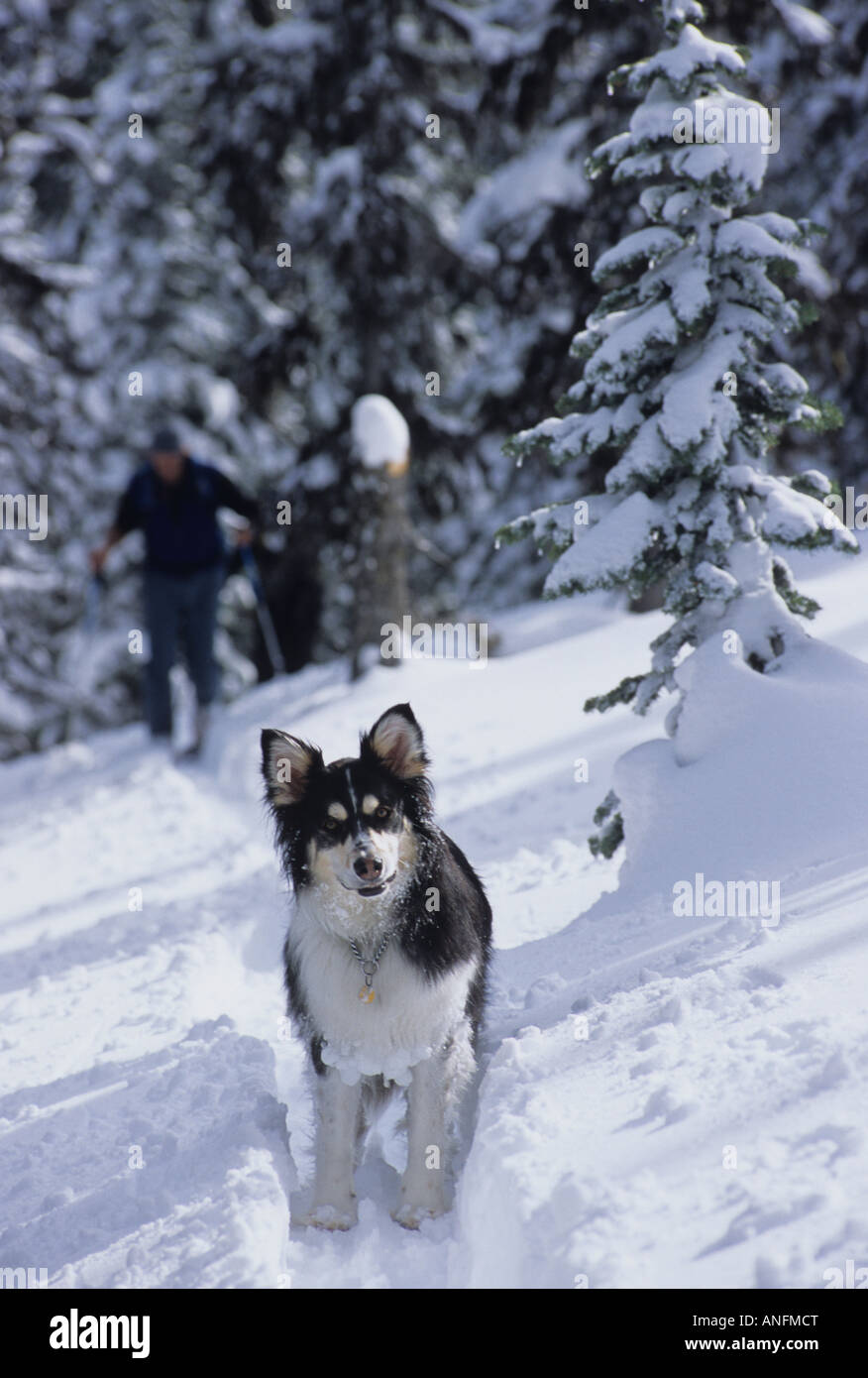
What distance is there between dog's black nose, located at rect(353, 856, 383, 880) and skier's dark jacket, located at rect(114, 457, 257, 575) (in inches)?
290

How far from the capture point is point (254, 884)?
7609 mm

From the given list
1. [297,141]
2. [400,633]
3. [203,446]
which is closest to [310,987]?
[400,633]

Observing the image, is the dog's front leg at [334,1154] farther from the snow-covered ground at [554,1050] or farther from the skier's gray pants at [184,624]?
the skier's gray pants at [184,624]

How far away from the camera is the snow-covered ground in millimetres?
3111

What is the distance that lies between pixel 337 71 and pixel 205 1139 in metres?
11.2

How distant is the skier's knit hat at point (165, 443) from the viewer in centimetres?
1049

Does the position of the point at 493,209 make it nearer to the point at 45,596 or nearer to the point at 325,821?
the point at 325,821

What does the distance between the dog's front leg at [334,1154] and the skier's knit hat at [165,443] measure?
768 cm

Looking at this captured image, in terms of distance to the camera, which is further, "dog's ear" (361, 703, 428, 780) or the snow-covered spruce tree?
the snow-covered spruce tree

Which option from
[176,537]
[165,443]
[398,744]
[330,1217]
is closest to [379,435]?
[165,443]

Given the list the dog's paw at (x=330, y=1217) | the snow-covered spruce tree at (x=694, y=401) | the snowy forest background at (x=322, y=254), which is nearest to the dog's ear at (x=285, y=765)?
the dog's paw at (x=330, y=1217)

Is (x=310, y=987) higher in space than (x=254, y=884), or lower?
higher

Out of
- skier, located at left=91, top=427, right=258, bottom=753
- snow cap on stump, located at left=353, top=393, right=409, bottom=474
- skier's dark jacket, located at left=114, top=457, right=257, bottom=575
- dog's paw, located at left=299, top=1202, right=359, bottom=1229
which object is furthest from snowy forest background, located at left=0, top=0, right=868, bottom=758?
dog's paw, located at left=299, top=1202, right=359, bottom=1229

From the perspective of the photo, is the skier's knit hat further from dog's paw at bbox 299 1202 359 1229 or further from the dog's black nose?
dog's paw at bbox 299 1202 359 1229
